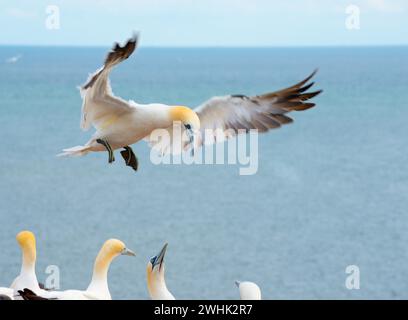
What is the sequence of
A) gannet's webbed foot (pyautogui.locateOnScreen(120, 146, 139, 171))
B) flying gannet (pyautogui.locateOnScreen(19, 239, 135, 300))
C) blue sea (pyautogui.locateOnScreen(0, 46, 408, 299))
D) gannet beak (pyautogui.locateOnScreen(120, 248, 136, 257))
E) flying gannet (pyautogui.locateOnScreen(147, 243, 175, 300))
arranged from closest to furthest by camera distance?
gannet's webbed foot (pyautogui.locateOnScreen(120, 146, 139, 171)) → flying gannet (pyautogui.locateOnScreen(19, 239, 135, 300)) → flying gannet (pyautogui.locateOnScreen(147, 243, 175, 300)) → gannet beak (pyautogui.locateOnScreen(120, 248, 136, 257)) → blue sea (pyautogui.locateOnScreen(0, 46, 408, 299))

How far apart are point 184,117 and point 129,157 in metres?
0.26

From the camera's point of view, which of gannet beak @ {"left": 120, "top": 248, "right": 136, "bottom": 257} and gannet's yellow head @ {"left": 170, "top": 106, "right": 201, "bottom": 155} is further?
gannet beak @ {"left": 120, "top": 248, "right": 136, "bottom": 257}

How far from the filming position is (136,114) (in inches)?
176

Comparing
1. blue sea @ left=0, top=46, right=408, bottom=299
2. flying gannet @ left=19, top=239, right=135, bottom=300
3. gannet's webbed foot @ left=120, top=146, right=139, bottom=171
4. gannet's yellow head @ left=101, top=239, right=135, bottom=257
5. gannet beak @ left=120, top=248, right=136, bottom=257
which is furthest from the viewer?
blue sea @ left=0, top=46, right=408, bottom=299

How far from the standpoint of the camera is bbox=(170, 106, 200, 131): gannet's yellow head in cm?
429

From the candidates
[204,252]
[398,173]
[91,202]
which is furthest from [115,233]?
[398,173]

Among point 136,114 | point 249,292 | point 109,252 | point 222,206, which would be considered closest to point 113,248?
point 109,252

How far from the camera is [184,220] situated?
26.9 m

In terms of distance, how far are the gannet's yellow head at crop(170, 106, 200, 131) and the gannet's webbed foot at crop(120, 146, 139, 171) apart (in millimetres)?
209

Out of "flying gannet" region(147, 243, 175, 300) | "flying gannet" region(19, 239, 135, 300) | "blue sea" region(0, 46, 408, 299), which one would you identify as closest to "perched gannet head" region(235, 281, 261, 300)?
"flying gannet" region(147, 243, 175, 300)

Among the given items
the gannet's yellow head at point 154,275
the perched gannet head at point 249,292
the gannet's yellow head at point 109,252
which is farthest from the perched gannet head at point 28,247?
the perched gannet head at point 249,292

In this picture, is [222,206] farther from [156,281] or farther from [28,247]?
[156,281]

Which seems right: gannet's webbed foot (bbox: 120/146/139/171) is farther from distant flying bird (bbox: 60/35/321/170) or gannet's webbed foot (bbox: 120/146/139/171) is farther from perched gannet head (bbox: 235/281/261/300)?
perched gannet head (bbox: 235/281/261/300)
